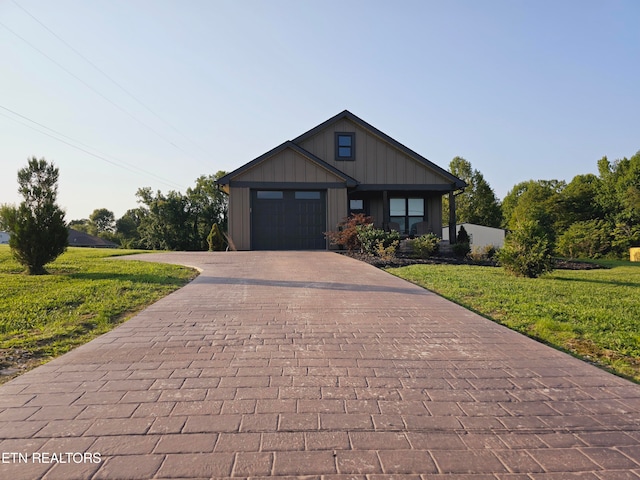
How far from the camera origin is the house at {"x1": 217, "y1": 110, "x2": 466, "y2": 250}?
17875mm

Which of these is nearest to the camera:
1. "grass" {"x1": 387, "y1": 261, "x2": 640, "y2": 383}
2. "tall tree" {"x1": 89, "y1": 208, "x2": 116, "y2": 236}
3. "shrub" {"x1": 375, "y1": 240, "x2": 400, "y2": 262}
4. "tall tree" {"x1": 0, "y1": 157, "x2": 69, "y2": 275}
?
"grass" {"x1": 387, "y1": 261, "x2": 640, "y2": 383}

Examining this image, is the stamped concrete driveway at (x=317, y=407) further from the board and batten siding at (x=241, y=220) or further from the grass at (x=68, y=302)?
the board and batten siding at (x=241, y=220)

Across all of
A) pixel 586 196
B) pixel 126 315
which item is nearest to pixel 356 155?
pixel 126 315

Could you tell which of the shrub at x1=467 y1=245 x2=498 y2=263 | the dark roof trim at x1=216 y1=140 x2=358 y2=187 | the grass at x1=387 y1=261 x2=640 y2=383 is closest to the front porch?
the dark roof trim at x1=216 y1=140 x2=358 y2=187

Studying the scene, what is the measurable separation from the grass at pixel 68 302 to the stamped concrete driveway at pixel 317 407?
557mm

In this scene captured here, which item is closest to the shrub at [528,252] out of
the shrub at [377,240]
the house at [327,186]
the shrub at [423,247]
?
the shrub at [377,240]

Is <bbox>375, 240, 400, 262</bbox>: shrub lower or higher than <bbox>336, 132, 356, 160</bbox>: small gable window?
lower

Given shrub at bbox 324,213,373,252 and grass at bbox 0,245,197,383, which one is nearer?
grass at bbox 0,245,197,383

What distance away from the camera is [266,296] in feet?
23.4

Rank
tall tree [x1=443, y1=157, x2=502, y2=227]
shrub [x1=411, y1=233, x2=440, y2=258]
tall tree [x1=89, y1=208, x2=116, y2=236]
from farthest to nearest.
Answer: tall tree [x1=89, y1=208, x2=116, y2=236], tall tree [x1=443, y1=157, x2=502, y2=227], shrub [x1=411, y1=233, x2=440, y2=258]

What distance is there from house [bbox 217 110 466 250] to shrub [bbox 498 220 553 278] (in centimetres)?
901

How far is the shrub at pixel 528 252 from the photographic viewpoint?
9812 millimetres

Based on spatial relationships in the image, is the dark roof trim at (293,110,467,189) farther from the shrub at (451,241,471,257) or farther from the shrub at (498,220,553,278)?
the shrub at (498,220,553,278)

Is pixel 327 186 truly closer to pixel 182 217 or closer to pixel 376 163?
pixel 376 163
